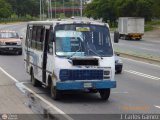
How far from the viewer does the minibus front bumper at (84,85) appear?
15.5 m

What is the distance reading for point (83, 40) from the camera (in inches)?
639

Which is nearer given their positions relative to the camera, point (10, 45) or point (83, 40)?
point (83, 40)

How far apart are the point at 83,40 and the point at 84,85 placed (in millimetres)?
1478

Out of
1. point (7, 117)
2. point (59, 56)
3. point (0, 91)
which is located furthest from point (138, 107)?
point (0, 91)

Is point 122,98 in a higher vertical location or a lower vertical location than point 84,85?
lower

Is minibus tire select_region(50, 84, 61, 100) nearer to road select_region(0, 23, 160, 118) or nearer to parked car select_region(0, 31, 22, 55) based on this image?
road select_region(0, 23, 160, 118)

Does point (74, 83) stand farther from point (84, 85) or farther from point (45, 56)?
point (45, 56)

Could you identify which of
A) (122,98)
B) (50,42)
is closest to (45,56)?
(50,42)

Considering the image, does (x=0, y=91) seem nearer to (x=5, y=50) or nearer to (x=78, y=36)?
(x=78, y=36)

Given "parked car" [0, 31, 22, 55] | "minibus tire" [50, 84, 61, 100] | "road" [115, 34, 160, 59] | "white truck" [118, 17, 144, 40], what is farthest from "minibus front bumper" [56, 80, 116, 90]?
"white truck" [118, 17, 144, 40]

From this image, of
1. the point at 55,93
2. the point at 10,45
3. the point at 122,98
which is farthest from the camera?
the point at 10,45

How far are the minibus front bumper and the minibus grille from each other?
144 mm

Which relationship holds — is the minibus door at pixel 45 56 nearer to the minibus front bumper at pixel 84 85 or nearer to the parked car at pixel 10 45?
the minibus front bumper at pixel 84 85

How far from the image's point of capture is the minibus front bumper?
50.7ft
